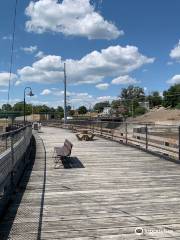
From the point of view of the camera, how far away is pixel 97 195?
956 centimetres

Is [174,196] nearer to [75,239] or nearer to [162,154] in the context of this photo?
[75,239]

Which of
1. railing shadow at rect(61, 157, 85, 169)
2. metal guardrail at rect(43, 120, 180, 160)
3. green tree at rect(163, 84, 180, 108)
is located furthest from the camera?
green tree at rect(163, 84, 180, 108)

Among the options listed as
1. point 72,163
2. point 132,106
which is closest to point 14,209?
point 72,163

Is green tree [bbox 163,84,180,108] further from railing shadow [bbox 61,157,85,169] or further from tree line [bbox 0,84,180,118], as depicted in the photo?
railing shadow [bbox 61,157,85,169]

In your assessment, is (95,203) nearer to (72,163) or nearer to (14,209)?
(14,209)

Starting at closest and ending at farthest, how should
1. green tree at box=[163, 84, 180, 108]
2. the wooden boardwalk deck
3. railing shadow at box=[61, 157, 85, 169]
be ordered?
the wooden boardwalk deck < railing shadow at box=[61, 157, 85, 169] < green tree at box=[163, 84, 180, 108]

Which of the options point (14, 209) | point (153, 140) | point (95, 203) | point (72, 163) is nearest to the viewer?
point (14, 209)

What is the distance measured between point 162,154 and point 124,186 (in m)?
6.98

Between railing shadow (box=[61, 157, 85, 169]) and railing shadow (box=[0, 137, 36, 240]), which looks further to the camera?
railing shadow (box=[61, 157, 85, 169])

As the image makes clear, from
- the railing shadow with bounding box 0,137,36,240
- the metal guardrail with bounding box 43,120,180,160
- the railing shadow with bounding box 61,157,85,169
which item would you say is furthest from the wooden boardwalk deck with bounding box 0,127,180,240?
the metal guardrail with bounding box 43,120,180,160

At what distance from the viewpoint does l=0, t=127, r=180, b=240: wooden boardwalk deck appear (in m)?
6.78

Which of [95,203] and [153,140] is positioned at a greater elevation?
[153,140]

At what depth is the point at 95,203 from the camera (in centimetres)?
873

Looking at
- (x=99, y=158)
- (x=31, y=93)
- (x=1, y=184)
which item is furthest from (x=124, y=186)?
(x=31, y=93)
